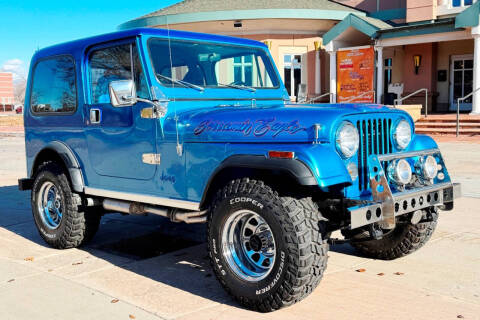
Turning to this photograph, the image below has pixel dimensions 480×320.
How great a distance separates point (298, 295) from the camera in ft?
11.7

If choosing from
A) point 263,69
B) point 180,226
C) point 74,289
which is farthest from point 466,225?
point 74,289

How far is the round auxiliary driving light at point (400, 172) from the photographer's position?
12.6 feet

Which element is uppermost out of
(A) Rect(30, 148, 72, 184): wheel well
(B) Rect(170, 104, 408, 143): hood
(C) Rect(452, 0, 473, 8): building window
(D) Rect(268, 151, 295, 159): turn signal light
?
(C) Rect(452, 0, 473, 8): building window

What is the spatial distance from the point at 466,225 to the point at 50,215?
15.5 ft

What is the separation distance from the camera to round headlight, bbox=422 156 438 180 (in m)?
4.10

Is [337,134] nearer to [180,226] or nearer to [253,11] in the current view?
[180,226]

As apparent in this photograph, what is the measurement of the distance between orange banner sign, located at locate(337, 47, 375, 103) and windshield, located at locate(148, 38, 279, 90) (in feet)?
59.6

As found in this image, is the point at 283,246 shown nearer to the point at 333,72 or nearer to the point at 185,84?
the point at 185,84

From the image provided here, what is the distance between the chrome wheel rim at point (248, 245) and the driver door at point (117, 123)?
1006 mm

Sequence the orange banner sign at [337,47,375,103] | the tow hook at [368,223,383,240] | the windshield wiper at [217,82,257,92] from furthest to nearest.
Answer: the orange banner sign at [337,47,375,103] → the windshield wiper at [217,82,257,92] → the tow hook at [368,223,383,240]

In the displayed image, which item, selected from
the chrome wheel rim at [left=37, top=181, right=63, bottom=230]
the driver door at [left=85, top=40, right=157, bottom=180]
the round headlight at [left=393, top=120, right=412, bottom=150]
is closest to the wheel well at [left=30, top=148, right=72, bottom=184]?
the chrome wheel rim at [left=37, top=181, right=63, bottom=230]

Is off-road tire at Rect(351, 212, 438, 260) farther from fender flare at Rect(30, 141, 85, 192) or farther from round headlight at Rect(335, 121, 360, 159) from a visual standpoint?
fender flare at Rect(30, 141, 85, 192)

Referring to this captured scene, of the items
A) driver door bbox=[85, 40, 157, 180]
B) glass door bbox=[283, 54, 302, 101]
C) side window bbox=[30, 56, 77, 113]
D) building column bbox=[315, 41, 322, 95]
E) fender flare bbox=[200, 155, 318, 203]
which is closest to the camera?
fender flare bbox=[200, 155, 318, 203]

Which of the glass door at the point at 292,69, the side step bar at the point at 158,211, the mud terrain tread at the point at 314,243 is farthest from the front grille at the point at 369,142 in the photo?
the glass door at the point at 292,69
